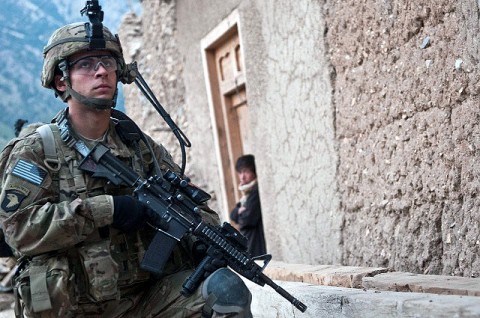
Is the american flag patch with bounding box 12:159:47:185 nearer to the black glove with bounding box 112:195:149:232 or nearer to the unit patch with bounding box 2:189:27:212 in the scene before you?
the unit patch with bounding box 2:189:27:212

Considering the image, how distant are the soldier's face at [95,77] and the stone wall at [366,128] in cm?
152

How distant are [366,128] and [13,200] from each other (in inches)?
89.4

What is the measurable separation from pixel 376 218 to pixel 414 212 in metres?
0.46

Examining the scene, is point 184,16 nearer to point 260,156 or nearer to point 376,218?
point 260,156

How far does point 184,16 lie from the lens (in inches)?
350

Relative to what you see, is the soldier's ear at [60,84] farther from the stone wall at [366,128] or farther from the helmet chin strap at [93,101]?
the stone wall at [366,128]

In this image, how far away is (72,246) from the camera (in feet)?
11.4

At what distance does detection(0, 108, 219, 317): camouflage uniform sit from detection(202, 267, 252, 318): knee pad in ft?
0.24

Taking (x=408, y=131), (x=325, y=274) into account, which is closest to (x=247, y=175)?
(x=325, y=274)

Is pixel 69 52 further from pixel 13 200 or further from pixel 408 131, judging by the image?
pixel 408 131

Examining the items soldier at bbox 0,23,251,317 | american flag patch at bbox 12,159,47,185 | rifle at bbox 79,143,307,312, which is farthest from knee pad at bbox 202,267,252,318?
american flag patch at bbox 12,159,47,185

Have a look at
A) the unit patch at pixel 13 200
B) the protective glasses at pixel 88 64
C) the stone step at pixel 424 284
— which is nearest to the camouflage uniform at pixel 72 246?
the unit patch at pixel 13 200

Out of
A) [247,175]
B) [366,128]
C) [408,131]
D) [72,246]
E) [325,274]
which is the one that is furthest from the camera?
[247,175]

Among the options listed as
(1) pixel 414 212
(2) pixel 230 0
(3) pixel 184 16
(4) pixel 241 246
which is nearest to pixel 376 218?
(1) pixel 414 212
